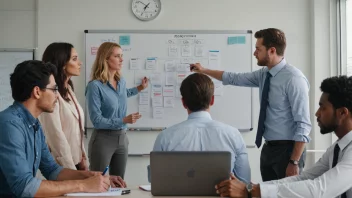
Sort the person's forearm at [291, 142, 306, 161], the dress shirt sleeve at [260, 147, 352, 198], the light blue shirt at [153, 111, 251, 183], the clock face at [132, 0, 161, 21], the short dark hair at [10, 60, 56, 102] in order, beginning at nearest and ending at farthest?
the dress shirt sleeve at [260, 147, 352, 198] → the short dark hair at [10, 60, 56, 102] → the light blue shirt at [153, 111, 251, 183] → the person's forearm at [291, 142, 306, 161] → the clock face at [132, 0, 161, 21]

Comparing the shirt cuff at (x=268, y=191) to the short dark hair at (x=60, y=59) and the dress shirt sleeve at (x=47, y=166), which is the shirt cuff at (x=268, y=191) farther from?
the short dark hair at (x=60, y=59)

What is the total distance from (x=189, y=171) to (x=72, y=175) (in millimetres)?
737

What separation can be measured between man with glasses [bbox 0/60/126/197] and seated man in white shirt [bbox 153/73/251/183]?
0.37 m

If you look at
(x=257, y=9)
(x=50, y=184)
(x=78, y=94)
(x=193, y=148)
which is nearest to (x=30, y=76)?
(x=50, y=184)

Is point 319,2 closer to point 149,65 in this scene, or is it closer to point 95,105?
point 149,65

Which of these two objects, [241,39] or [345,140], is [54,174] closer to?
[345,140]

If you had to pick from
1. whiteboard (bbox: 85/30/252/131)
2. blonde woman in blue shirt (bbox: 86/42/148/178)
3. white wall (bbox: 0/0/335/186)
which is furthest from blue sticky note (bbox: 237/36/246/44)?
blonde woman in blue shirt (bbox: 86/42/148/178)

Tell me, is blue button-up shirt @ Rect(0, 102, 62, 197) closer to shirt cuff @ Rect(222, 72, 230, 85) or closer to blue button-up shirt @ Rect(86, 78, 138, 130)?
blue button-up shirt @ Rect(86, 78, 138, 130)

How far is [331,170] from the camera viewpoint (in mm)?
1981

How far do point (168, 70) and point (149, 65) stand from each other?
20 cm

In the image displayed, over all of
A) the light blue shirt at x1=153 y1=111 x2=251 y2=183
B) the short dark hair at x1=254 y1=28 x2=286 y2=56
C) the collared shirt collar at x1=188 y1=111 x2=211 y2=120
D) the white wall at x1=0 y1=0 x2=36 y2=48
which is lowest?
the light blue shirt at x1=153 y1=111 x2=251 y2=183

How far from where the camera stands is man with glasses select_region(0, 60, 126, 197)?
2.02m

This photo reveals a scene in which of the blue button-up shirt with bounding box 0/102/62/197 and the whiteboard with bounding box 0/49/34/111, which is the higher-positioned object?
the whiteboard with bounding box 0/49/34/111

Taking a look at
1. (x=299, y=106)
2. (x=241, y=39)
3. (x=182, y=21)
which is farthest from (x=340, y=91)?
(x=182, y=21)
